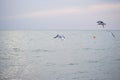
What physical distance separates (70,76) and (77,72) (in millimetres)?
620

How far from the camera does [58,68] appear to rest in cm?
834

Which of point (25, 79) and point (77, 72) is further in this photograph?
point (77, 72)

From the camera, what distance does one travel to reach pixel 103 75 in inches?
284

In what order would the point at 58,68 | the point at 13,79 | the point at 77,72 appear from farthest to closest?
1. the point at 58,68
2. the point at 77,72
3. the point at 13,79

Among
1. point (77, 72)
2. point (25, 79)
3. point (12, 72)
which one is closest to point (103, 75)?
point (77, 72)

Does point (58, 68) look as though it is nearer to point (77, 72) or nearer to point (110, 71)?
point (77, 72)

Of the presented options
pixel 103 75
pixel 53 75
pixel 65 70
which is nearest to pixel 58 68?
pixel 65 70

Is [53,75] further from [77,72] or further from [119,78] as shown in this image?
[119,78]

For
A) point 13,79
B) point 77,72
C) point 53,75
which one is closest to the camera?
point 13,79

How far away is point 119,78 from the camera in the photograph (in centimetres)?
680

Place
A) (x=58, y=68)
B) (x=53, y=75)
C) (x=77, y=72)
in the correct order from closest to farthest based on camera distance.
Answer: (x=53, y=75)
(x=77, y=72)
(x=58, y=68)

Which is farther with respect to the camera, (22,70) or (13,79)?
(22,70)

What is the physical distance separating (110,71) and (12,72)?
301 centimetres

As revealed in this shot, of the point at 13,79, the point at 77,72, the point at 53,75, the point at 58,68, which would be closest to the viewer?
the point at 13,79
